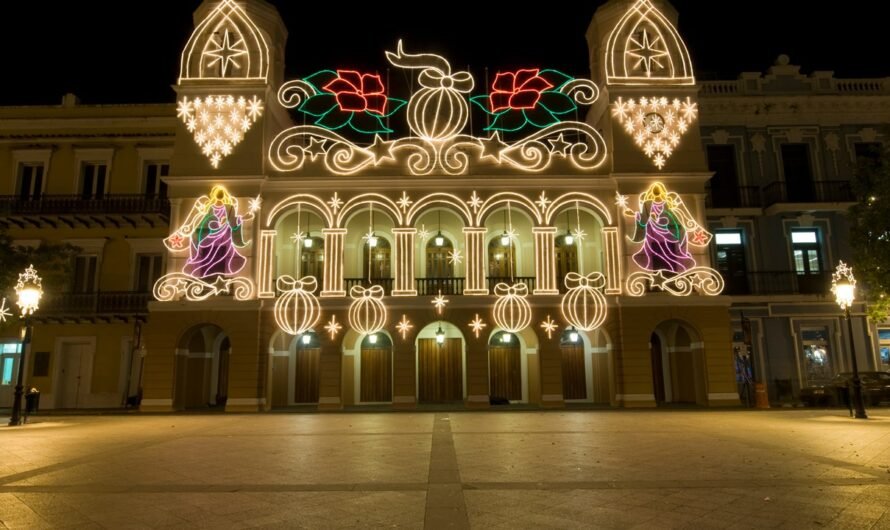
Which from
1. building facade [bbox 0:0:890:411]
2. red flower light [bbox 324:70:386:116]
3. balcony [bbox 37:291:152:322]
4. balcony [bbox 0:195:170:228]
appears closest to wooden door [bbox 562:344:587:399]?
building facade [bbox 0:0:890:411]

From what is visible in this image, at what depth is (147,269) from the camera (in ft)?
84.0

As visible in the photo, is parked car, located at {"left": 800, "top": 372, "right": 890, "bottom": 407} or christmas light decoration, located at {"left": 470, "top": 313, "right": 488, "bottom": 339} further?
christmas light decoration, located at {"left": 470, "top": 313, "right": 488, "bottom": 339}

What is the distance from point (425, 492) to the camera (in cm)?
761

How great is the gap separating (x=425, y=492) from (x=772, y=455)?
6149 mm

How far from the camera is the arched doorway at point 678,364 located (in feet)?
73.1

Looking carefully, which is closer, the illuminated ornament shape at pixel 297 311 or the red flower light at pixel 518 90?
the illuminated ornament shape at pixel 297 311

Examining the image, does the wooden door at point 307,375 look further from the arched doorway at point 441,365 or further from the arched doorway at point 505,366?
the arched doorway at point 505,366

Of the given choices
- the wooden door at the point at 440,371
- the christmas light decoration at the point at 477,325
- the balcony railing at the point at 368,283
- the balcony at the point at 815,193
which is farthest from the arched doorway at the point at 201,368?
the balcony at the point at 815,193

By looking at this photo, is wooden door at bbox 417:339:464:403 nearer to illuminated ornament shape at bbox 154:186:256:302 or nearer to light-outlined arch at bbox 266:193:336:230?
light-outlined arch at bbox 266:193:336:230

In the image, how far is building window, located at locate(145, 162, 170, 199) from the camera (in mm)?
26062

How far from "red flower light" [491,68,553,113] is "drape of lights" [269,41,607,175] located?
45 millimetres

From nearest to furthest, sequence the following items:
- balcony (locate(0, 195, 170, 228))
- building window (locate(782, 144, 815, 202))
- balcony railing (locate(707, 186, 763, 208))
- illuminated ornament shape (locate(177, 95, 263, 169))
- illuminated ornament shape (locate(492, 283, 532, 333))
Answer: illuminated ornament shape (locate(492, 283, 532, 333)), illuminated ornament shape (locate(177, 95, 263, 169)), balcony (locate(0, 195, 170, 228)), balcony railing (locate(707, 186, 763, 208)), building window (locate(782, 144, 815, 202))

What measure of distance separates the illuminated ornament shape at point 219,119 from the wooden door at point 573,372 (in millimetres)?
14921

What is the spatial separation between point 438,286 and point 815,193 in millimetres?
16144
